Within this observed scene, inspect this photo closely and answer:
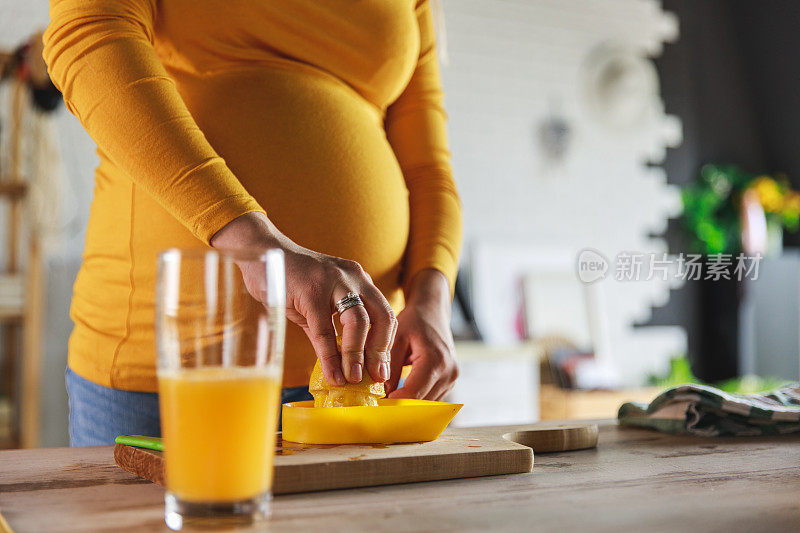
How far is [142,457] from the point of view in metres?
0.64

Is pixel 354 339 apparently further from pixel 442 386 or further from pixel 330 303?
pixel 442 386

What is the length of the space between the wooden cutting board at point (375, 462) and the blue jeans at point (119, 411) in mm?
213

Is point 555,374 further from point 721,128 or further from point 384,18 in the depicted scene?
point 384,18

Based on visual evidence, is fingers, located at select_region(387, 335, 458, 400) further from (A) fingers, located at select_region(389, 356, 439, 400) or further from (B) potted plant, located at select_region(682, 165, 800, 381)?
(B) potted plant, located at select_region(682, 165, 800, 381)

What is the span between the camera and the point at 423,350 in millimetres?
912

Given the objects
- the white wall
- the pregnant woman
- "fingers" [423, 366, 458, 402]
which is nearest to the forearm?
the pregnant woman

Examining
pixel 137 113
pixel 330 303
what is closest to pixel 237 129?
pixel 137 113

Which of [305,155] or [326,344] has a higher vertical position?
[305,155]

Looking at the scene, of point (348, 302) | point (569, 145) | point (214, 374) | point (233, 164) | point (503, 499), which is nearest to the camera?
point (214, 374)

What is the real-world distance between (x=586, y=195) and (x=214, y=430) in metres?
3.90

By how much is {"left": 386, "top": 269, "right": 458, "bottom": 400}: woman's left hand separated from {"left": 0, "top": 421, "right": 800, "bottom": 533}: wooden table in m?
0.18

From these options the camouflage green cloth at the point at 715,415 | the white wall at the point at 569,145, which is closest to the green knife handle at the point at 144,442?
the camouflage green cloth at the point at 715,415

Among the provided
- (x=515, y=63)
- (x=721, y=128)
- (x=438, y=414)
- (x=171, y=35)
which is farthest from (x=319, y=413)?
(x=721, y=128)

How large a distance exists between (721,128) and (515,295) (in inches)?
80.6
